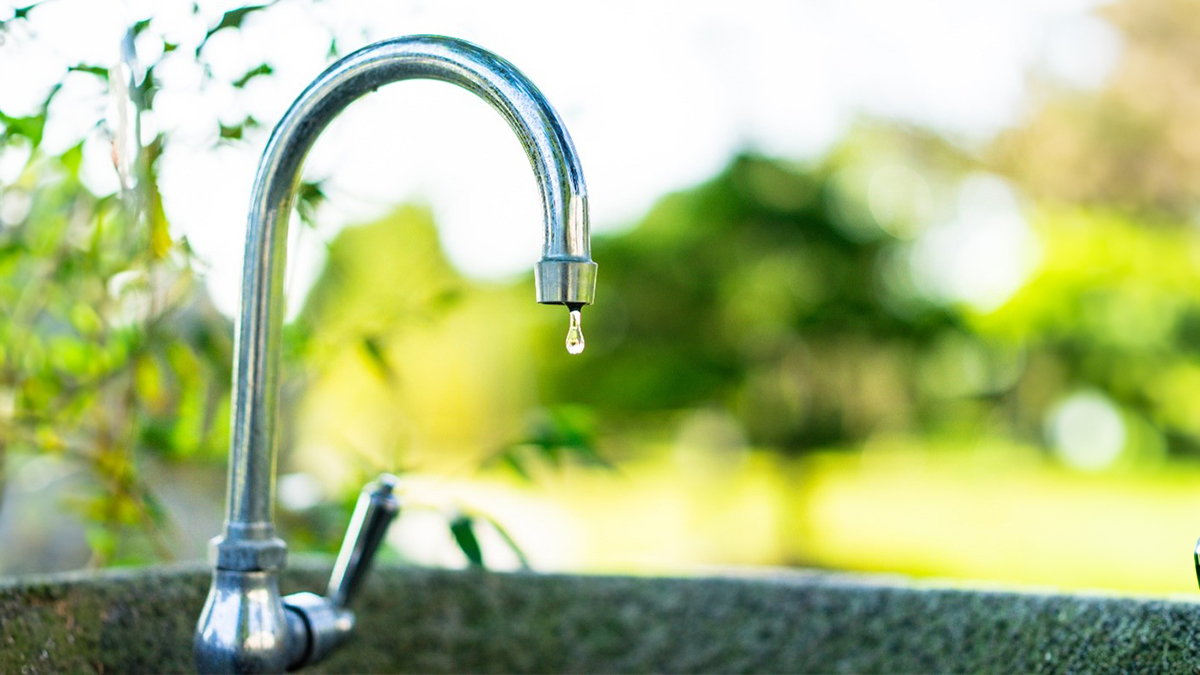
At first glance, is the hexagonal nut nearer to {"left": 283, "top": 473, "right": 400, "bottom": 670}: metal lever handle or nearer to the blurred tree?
{"left": 283, "top": 473, "right": 400, "bottom": 670}: metal lever handle

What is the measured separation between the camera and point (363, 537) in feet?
1.64

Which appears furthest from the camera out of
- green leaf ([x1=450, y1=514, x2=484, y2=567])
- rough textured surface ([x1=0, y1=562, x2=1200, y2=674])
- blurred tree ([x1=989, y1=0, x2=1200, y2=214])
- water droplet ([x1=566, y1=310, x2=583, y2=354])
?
blurred tree ([x1=989, y1=0, x2=1200, y2=214])

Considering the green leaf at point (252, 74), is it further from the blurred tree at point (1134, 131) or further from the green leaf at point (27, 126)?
the blurred tree at point (1134, 131)

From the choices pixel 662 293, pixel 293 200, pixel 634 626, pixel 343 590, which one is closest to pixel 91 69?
pixel 293 200

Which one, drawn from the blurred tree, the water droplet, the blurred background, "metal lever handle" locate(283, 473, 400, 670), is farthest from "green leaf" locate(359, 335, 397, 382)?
the blurred tree

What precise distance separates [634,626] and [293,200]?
0.29 metres

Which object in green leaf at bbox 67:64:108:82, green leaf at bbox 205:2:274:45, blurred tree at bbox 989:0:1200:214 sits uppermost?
blurred tree at bbox 989:0:1200:214

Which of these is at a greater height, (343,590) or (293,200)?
(293,200)

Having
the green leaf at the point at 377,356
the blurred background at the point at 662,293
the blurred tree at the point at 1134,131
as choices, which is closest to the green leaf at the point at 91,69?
the blurred background at the point at 662,293

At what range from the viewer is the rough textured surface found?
47cm

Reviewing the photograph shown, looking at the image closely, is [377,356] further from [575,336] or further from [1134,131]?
[1134,131]

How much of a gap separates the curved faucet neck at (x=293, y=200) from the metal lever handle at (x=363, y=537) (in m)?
0.06

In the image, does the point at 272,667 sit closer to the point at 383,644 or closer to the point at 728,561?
the point at 383,644

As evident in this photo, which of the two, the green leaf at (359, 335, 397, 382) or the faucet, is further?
the green leaf at (359, 335, 397, 382)
